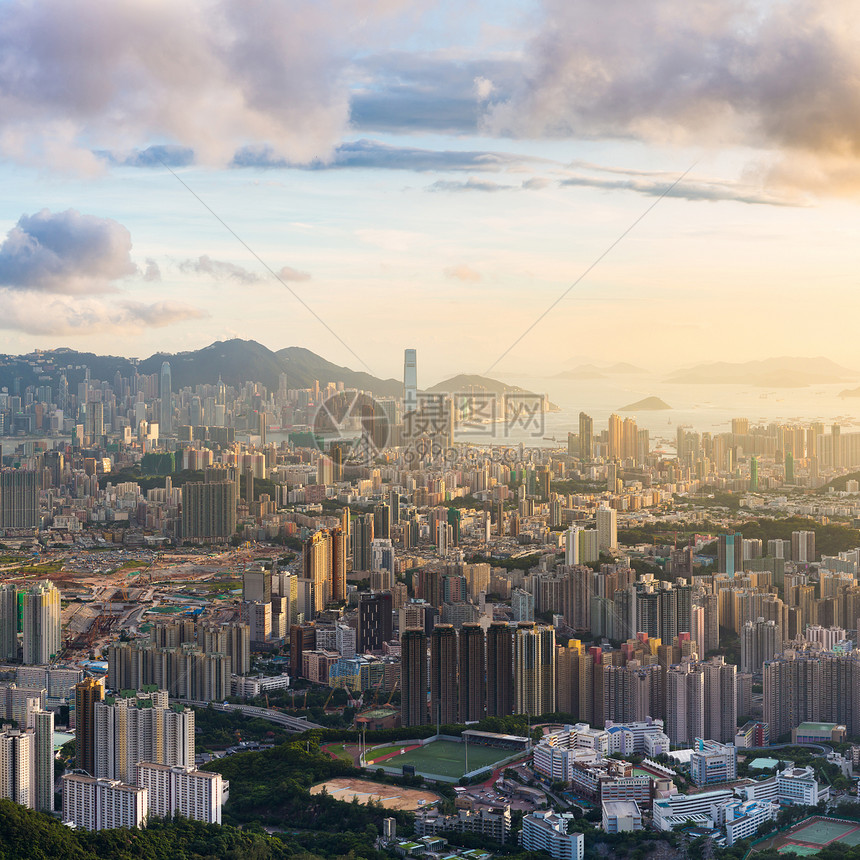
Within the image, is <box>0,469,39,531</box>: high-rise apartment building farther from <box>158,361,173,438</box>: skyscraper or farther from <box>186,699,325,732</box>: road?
<box>186,699,325,732</box>: road

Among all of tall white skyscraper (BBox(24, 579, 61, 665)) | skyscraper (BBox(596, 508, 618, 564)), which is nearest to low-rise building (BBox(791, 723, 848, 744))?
skyscraper (BBox(596, 508, 618, 564))

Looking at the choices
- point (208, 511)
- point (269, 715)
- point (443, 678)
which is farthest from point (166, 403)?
point (443, 678)

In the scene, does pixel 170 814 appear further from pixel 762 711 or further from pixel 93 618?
pixel 93 618

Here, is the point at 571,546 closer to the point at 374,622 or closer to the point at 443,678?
the point at 374,622

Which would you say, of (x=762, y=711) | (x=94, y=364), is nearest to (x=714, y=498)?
(x=762, y=711)

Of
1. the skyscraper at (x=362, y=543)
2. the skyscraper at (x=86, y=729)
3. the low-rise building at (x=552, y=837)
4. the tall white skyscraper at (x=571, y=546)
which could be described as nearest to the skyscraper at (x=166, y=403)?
the skyscraper at (x=362, y=543)

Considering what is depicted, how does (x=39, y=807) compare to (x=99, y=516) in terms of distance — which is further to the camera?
(x=99, y=516)

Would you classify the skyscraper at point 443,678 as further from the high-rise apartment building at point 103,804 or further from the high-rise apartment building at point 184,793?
the high-rise apartment building at point 103,804
